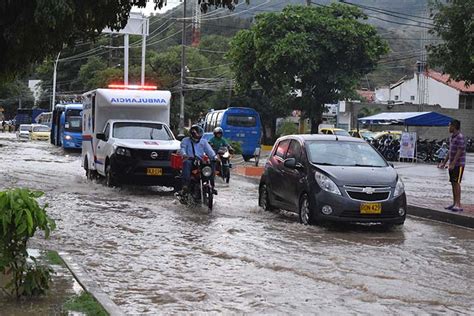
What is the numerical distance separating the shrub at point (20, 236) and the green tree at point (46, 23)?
5.63 ft

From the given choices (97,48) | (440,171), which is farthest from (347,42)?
(97,48)

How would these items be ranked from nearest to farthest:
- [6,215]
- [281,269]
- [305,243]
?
[6,215]
[281,269]
[305,243]

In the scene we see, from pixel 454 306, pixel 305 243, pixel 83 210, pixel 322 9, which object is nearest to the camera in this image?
pixel 454 306

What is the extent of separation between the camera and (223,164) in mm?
20641

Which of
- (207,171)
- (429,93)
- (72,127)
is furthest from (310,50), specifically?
(429,93)

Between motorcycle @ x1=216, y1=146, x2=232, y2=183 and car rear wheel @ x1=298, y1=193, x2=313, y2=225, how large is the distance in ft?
23.9

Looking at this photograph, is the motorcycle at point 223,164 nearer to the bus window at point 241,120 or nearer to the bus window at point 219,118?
the bus window at point 241,120

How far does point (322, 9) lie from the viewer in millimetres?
42875

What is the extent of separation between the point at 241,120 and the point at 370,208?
24.3m

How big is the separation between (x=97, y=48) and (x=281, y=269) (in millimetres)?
72791

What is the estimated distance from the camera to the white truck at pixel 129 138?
17.8m

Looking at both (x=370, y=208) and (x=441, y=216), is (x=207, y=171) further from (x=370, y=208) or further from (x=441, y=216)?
(x=441, y=216)

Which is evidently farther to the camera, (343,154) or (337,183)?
(343,154)

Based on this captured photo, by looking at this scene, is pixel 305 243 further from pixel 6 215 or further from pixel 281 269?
pixel 6 215
